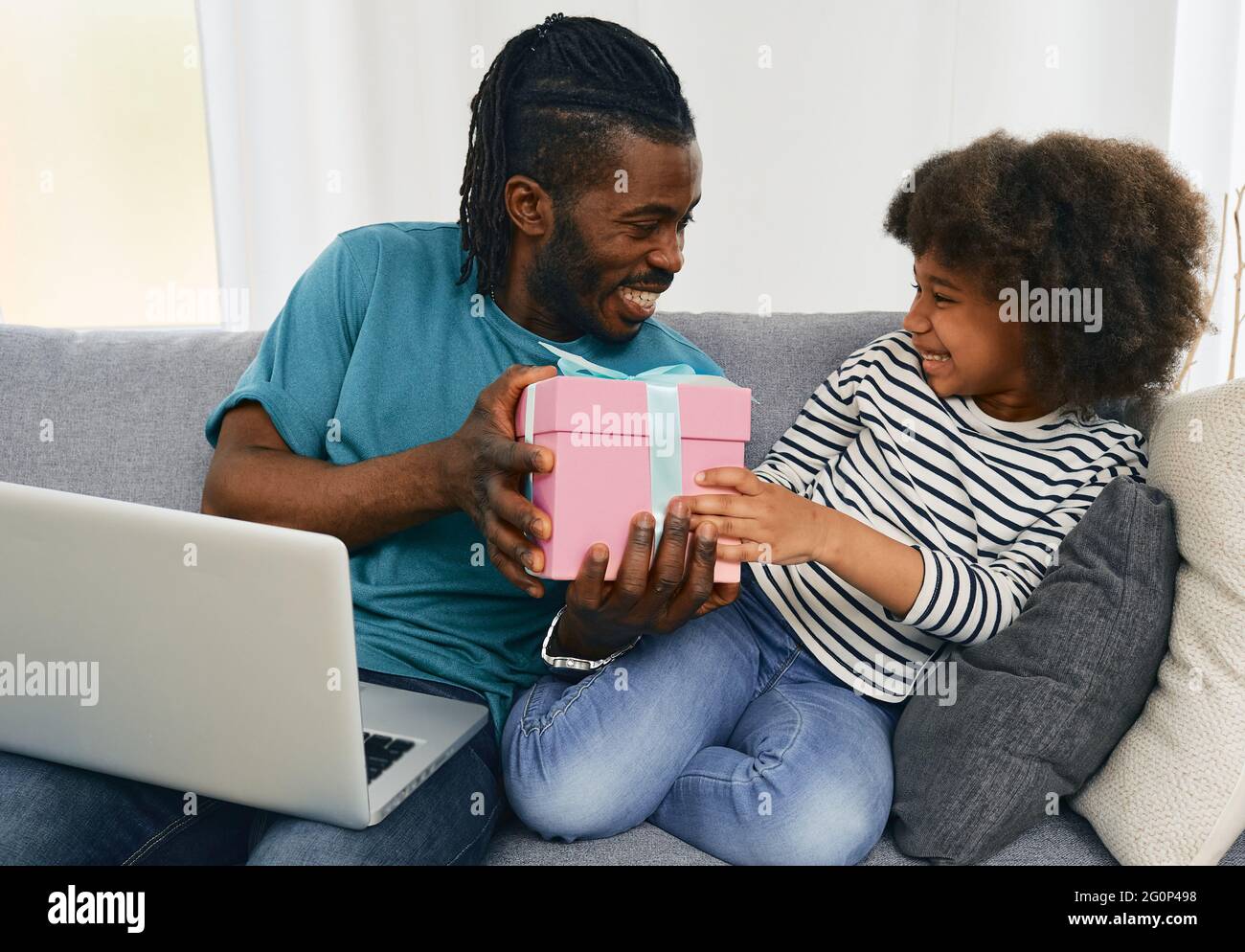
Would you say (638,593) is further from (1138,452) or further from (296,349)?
(1138,452)

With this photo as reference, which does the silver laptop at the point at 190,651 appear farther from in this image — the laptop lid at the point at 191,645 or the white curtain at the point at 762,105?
the white curtain at the point at 762,105

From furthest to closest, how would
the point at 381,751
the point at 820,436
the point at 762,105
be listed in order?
the point at 762,105 → the point at 820,436 → the point at 381,751

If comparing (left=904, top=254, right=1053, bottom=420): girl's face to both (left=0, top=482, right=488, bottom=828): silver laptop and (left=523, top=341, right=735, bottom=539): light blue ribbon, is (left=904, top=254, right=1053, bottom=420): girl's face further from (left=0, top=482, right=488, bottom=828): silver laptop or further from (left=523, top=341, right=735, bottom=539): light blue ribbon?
(left=0, top=482, right=488, bottom=828): silver laptop

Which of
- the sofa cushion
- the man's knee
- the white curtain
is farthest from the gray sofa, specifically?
the white curtain

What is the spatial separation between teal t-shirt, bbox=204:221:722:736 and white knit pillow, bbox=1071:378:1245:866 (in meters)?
0.60

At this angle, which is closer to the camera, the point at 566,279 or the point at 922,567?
the point at 922,567

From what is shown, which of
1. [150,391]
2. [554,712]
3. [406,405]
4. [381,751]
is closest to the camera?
[381,751]

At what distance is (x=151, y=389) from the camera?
1430 mm

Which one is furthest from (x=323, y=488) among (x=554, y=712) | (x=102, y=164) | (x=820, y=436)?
(x=102, y=164)

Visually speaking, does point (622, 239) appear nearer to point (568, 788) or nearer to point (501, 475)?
point (501, 475)

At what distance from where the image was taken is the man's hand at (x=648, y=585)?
3.04ft

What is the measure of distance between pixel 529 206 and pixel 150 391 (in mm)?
595
